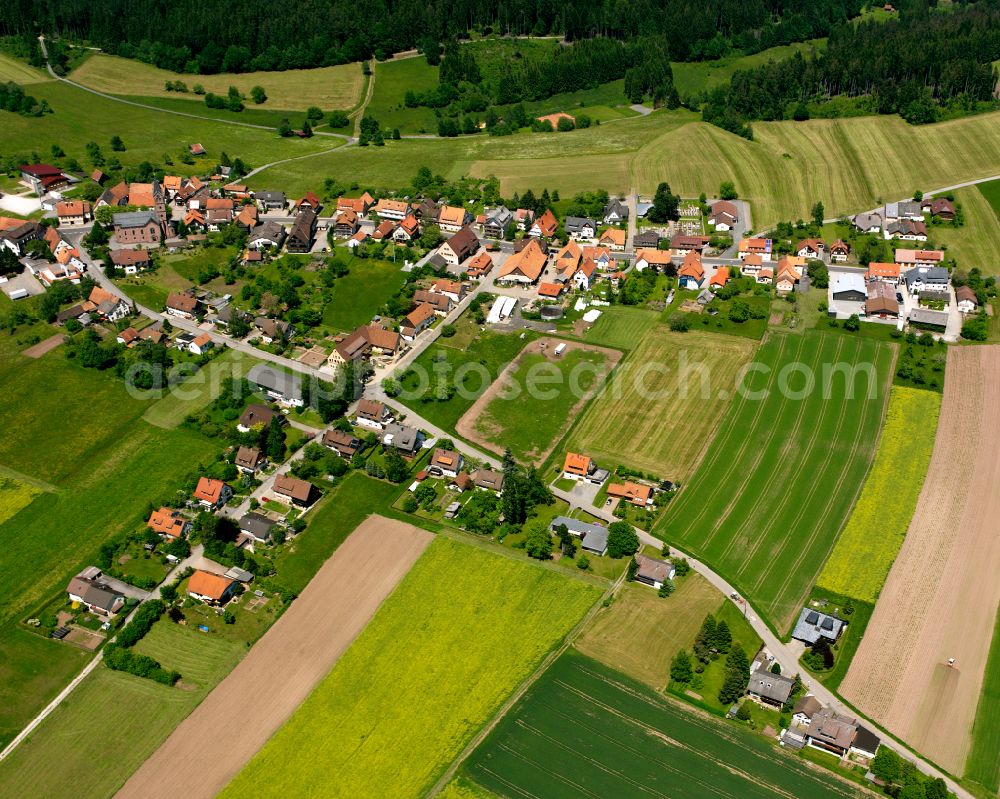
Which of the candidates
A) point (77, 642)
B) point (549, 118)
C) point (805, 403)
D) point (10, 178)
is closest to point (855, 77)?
point (549, 118)

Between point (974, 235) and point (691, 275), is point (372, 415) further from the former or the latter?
point (974, 235)

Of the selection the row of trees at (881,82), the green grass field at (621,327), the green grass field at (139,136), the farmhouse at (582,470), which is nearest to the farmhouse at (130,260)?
the green grass field at (139,136)

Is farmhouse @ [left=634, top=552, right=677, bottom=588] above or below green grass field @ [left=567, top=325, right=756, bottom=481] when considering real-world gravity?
below

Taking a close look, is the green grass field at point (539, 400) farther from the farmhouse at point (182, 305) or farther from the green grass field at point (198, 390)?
the farmhouse at point (182, 305)

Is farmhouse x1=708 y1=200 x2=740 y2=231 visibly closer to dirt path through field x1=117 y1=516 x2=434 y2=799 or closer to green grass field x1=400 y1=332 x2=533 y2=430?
green grass field x1=400 y1=332 x2=533 y2=430

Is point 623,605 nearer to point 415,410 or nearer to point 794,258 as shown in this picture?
point 415,410

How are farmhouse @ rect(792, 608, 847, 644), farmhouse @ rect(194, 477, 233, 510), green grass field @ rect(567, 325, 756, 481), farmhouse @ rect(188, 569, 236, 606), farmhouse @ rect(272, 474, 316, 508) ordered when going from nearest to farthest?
farmhouse @ rect(792, 608, 847, 644) → farmhouse @ rect(188, 569, 236, 606) → farmhouse @ rect(194, 477, 233, 510) → farmhouse @ rect(272, 474, 316, 508) → green grass field @ rect(567, 325, 756, 481)

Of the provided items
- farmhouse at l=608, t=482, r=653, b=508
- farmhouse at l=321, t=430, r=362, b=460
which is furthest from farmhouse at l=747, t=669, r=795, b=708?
farmhouse at l=321, t=430, r=362, b=460
